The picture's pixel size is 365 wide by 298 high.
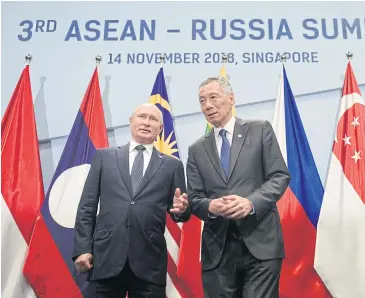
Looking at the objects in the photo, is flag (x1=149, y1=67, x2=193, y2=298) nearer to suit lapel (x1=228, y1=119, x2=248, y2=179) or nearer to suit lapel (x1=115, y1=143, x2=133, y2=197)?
suit lapel (x1=115, y1=143, x2=133, y2=197)

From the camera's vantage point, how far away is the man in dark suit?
1.67 meters

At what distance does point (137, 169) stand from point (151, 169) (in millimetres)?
65

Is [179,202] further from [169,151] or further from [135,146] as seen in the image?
[169,151]

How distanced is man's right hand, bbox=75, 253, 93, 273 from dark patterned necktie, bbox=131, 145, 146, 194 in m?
0.33

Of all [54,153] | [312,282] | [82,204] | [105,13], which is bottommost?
[312,282]

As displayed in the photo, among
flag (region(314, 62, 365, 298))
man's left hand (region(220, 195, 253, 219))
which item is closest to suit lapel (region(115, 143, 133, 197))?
man's left hand (region(220, 195, 253, 219))

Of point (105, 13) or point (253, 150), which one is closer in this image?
point (253, 150)

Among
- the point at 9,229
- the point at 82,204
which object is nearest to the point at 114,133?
the point at 9,229

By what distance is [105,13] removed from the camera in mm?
3430

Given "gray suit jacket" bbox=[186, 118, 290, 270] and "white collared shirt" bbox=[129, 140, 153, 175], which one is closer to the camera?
"gray suit jacket" bbox=[186, 118, 290, 270]

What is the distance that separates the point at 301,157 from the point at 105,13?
202cm

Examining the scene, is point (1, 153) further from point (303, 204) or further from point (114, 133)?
point (303, 204)

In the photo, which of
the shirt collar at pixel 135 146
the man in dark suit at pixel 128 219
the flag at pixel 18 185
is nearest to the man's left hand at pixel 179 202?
the man in dark suit at pixel 128 219

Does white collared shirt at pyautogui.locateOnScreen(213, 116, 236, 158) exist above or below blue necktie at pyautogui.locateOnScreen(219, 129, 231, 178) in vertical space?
above
